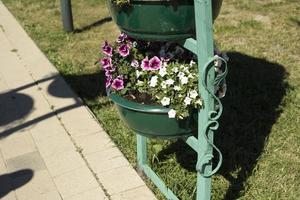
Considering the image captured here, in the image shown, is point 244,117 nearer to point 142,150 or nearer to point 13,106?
point 142,150

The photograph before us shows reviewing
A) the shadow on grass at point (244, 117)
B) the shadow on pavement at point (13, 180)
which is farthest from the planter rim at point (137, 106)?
the shadow on pavement at point (13, 180)

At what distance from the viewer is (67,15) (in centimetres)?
656

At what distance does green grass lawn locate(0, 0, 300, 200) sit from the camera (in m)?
3.71

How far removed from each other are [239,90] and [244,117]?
19.4 inches

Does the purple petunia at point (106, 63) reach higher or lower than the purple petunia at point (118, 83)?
higher

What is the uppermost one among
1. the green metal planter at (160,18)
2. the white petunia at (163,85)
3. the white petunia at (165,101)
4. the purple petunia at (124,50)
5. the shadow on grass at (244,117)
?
the green metal planter at (160,18)

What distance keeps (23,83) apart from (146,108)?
2843 mm

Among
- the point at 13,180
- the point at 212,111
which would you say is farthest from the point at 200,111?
the point at 13,180

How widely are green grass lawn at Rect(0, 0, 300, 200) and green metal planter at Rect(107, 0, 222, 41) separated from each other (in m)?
1.26

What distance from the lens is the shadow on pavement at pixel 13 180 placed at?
373 centimetres

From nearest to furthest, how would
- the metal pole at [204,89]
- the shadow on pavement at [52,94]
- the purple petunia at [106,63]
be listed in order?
the metal pole at [204,89]
the purple petunia at [106,63]
the shadow on pavement at [52,94]

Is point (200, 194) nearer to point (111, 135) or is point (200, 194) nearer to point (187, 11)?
point (187, 11)

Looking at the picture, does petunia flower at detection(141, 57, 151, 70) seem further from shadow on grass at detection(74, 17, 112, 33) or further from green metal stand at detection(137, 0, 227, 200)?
shadow on grass at detection(74, 17, 112, 33)

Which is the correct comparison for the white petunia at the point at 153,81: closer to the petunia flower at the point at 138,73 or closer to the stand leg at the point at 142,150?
the petunia flower at the point at 138,73
